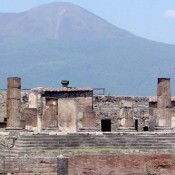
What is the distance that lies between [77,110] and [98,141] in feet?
37.7

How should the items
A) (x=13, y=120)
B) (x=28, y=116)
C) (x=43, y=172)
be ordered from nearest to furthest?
(x=43, y=172), (x=13, y=120), (x=28, y=116)

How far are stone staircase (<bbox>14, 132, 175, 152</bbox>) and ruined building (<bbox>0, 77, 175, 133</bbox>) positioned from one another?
2358 mm

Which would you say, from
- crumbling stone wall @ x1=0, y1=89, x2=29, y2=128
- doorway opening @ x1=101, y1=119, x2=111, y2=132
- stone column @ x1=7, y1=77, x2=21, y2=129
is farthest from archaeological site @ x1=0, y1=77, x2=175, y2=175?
doorway opening @ x1=101, y1=119, x2=111, y2=132

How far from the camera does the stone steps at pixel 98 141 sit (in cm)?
3388

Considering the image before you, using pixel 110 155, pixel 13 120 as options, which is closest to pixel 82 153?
pixel 110 155

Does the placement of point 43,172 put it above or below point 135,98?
below

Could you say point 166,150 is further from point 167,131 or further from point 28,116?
point 28,116

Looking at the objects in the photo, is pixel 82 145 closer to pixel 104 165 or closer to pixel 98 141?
pixel 98 141

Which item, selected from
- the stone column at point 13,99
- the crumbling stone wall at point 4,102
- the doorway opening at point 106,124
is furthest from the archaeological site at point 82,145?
the doorway opening at point 106,124

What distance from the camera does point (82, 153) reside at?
106ft

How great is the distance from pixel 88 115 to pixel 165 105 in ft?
11.9

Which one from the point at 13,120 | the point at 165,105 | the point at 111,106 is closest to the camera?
the point at 13,120

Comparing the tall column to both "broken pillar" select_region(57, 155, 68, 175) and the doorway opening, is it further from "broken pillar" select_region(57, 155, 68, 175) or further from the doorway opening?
"broken pillar" select_region(57, 155, 68, 175)

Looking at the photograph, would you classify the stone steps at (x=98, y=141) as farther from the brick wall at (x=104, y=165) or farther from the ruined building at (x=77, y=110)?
the ruined building at (x=77, y=110)
